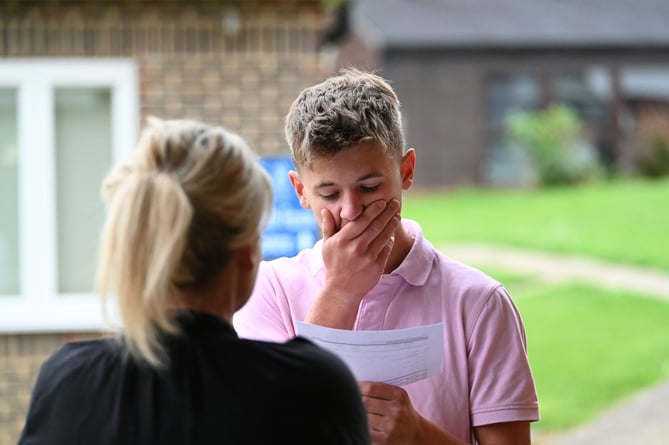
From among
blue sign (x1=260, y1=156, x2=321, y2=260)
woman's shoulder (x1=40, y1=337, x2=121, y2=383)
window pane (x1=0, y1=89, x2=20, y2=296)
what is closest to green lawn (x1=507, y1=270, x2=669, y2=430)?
blue sign (x1=260, y1=156, x2=321, y2=260)

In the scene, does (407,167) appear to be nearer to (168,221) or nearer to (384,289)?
(384,289)

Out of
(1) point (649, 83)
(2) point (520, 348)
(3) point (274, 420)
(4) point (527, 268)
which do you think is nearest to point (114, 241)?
(3) point (274, 420)

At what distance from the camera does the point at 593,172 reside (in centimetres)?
2478

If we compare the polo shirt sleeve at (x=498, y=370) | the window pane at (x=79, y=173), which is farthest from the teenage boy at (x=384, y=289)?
the window pane at (x=79, y=173)

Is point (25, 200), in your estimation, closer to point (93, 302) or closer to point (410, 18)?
point (93, 302)

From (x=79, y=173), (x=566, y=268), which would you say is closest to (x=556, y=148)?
(x=566, y=268)

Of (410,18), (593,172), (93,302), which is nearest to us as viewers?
(93,302)

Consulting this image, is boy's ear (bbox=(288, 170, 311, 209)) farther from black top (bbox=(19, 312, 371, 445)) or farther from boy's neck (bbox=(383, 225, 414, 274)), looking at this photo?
black top (bbox=(19, 312, 371, 445))

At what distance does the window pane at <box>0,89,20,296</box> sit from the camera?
6469mm

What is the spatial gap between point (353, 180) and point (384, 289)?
0.23 m

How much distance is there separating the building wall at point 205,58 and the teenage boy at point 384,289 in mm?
4253

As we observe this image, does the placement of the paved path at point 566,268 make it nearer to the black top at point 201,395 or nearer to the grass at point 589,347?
the grass at point 589,347

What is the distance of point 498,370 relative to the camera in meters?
2.01

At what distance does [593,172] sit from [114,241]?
24.1 m
